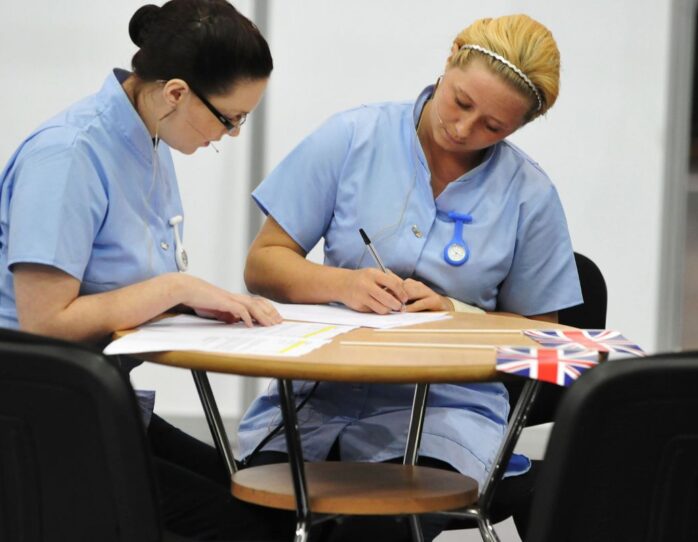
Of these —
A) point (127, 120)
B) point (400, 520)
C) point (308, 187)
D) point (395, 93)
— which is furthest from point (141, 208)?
point (395, 93)

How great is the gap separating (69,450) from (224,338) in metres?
0.35

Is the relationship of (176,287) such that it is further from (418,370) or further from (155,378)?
(155,378)

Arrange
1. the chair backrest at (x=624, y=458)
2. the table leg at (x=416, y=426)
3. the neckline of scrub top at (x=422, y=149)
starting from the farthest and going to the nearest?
the neckline of scrub top at (x=422, y=149), the table leg at (x=416, y=426), the chair backrest at (x=624, y=458)

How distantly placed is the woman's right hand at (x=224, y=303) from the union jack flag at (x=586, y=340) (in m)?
0.40

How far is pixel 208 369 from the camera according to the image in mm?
1260

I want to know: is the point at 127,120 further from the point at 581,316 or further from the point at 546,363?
the point at 581,316

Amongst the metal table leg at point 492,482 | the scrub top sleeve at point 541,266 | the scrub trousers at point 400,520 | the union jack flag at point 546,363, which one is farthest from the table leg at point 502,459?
the scrub top sleeve at point 541,266

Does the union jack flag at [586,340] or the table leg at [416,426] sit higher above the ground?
the union jack flag at [586,340]

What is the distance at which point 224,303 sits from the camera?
1.56 metres

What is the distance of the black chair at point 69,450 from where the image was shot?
1.05 meters

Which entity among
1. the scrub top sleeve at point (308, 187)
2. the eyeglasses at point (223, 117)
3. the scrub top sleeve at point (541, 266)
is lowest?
the scrub top sleeve at point (541, 266)

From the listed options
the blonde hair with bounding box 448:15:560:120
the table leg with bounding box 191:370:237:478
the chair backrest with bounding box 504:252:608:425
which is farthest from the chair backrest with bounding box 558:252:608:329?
the table leg with bounding box 191:370:237:478

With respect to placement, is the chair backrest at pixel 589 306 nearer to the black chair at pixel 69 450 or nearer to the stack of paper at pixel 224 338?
the stack of paper at pixel 224 338

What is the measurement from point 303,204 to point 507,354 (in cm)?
83
